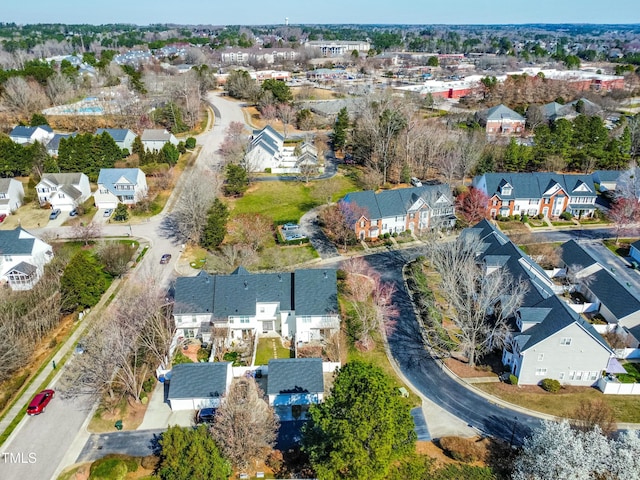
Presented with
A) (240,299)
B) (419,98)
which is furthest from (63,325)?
(419,98)

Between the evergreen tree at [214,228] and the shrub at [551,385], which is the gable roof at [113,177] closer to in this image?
the evergreen tree at [214,228]

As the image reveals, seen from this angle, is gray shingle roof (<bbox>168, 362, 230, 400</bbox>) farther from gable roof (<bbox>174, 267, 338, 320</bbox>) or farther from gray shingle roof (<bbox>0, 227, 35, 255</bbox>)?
gray shingle roof (<bbox>0, 227, 35, 255</bbox>)

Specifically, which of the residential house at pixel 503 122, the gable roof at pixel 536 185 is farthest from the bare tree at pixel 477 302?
the residential house at pixel 503 122

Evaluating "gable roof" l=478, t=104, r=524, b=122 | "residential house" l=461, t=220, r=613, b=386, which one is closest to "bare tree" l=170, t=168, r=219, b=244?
"residential house" l=461, t=220, r=613, b=386

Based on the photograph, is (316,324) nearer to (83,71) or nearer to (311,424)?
(311,424)

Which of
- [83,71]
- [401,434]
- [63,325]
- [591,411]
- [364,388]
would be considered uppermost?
[83,71]

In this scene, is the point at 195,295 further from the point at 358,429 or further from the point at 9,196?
the point at 9,196
